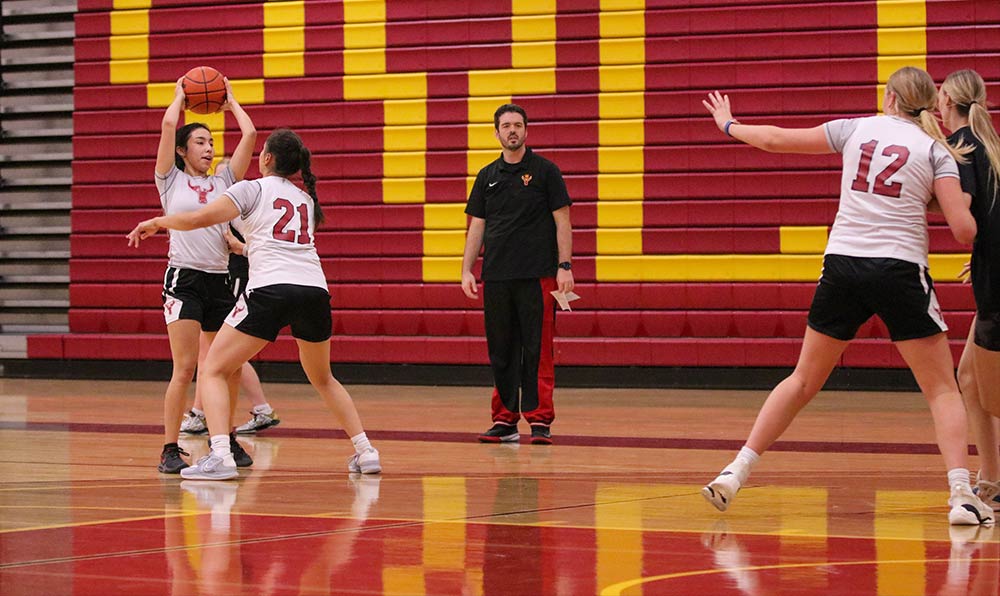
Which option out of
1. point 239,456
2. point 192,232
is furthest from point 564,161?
point 239,456

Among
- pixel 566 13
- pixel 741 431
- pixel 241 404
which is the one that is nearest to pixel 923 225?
pixel 741 431

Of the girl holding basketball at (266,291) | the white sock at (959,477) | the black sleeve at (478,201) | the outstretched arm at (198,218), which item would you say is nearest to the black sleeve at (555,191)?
the black sleeve at (478,201)

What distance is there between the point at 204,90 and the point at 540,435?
2.48m

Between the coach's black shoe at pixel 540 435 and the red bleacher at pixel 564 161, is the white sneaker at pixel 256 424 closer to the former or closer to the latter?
the coach's black shoe at pixel 540 435

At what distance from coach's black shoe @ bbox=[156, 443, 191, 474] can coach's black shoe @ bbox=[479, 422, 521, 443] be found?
1.92 metres

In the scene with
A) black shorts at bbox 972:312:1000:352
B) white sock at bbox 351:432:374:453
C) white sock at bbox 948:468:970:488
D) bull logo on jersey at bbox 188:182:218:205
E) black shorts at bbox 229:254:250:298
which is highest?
bull logo on jersey at bbox 188:182:218:205

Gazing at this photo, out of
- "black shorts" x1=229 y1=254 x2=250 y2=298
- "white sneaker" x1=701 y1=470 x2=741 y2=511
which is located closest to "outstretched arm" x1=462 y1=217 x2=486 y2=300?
"black shorts" x1=229 y1=254 x2=250 y2=298

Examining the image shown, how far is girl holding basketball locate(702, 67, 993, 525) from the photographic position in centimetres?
452

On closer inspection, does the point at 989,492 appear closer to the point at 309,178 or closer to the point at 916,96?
the point at 916,96

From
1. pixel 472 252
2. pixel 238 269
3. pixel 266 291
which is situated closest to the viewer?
pixel 266 291

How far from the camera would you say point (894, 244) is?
178 inches

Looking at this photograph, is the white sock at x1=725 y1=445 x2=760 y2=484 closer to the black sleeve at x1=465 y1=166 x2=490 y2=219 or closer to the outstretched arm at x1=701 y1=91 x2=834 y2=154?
the outstretched arm at x1=701 y1=91 x2=834 y2=154

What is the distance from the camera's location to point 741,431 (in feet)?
25.9

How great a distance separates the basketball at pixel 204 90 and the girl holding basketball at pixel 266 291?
39.8 inches
